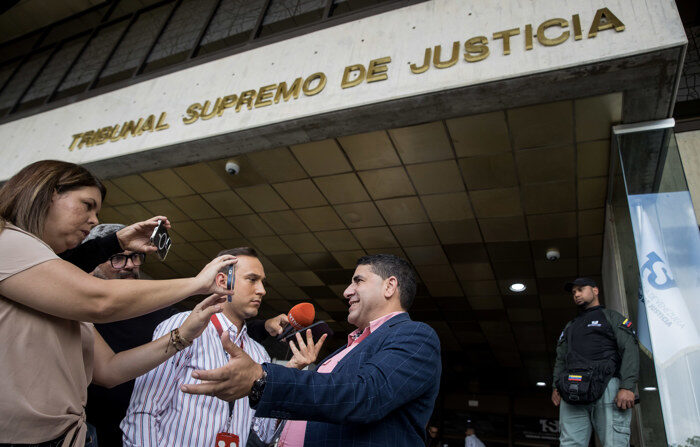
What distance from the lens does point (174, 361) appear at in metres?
1.62

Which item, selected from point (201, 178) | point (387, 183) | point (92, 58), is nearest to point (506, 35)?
point (387, 183)

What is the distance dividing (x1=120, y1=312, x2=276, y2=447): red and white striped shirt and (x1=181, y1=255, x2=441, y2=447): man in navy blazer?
1.15ft

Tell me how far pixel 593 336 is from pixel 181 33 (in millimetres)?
6136

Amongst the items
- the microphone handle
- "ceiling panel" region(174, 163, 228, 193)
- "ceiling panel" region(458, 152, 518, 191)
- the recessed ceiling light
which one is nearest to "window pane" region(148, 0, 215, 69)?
"ceiling panel" region(174, 163, 228, 193)

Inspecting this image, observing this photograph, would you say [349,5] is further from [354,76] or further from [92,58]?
[92,58]

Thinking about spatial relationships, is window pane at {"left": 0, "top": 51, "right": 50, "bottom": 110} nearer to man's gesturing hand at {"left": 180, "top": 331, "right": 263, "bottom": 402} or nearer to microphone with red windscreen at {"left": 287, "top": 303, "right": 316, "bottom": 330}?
microphone with red windscreen at {"left": 287, "top": 303, "right": 316, "bottom": 330}

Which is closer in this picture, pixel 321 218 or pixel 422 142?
pixel 422 142

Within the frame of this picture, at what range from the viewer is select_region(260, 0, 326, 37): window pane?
5020 millimetres

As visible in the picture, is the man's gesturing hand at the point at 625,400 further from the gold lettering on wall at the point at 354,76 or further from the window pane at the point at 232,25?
the window pane at the point at 232,25

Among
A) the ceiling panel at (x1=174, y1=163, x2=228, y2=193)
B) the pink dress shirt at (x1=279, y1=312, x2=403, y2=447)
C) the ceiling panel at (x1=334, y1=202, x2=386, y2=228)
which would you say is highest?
the ceiling panel at (x1=334, y1=202, x2=386, y2=228)

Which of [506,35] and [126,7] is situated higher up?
[126,7]

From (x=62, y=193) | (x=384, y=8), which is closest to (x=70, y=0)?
(x=384, y=8)

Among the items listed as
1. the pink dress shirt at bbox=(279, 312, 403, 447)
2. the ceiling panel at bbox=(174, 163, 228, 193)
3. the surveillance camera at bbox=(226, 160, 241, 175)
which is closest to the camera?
the pink dress shirt at bbox=(279, 312, 403, 447)

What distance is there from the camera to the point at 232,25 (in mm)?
5598
